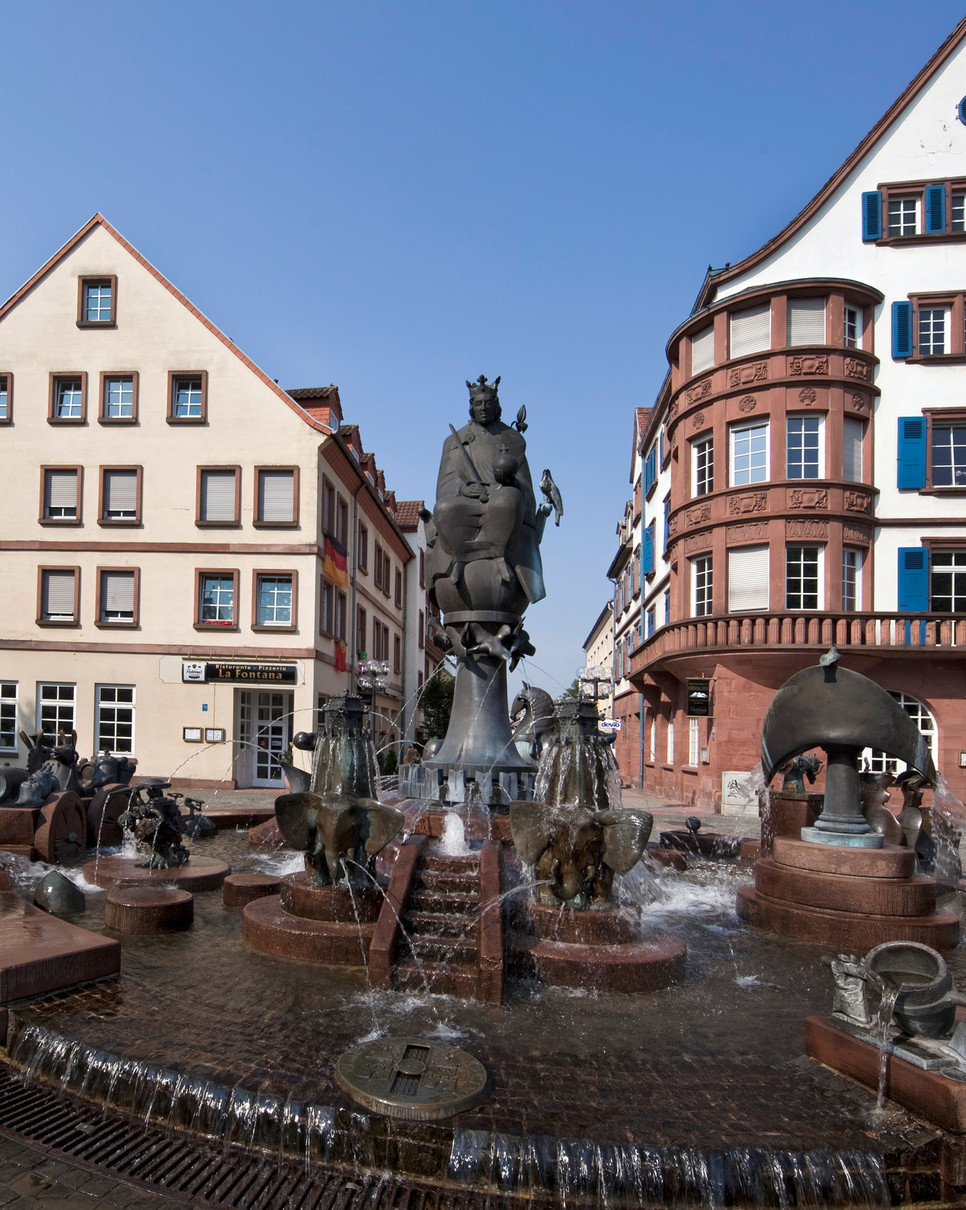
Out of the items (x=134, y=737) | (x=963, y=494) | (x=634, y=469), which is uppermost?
(x=634, y=469)

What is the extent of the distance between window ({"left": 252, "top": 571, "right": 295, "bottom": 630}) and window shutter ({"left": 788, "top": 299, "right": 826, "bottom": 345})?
16.7 metres

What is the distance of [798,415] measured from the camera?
23719 millimetres

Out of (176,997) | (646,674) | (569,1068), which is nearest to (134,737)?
(646,674)

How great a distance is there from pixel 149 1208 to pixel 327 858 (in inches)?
134

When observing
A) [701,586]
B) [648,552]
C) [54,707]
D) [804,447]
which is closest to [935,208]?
[804,447]

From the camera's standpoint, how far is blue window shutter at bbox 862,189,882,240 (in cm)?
2505

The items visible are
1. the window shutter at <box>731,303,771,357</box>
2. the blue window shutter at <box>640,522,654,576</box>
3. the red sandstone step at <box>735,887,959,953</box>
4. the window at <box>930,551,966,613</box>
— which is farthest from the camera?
the blue window shutter at <box>640,522,654,576</box>

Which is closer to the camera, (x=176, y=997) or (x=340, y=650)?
(x=176, y=997)

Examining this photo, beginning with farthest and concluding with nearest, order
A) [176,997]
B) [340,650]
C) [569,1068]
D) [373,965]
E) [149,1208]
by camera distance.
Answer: [340,650], [373,965], [176,997], [569,1068], [149,1208]

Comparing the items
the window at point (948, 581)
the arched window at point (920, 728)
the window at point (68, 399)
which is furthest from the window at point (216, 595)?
the window at point (948, 581)

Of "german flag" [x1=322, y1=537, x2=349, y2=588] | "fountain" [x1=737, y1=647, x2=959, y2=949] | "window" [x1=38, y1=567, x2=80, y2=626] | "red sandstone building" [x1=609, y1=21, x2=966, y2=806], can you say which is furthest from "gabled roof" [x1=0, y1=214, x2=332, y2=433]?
"fountain" [x1=737, y1=647, x2=959, y2=949]

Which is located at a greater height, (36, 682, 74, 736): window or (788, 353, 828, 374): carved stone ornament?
(788, 353, 828, 374): carved stone ornament

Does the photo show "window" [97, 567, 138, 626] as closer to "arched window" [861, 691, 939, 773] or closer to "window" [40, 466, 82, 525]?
"window" [40, 466, 82, 525]

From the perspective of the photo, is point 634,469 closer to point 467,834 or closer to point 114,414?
point 114,414
